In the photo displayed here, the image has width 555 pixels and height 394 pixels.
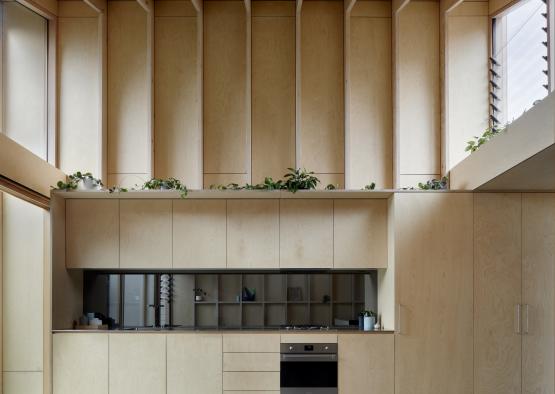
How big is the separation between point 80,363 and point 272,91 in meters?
3.22

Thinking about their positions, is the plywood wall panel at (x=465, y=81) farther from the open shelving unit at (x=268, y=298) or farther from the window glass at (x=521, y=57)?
the open shelving unit at (x=268, y=298)

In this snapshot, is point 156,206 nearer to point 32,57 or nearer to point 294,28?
point 32,57

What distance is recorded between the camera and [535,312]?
599cm

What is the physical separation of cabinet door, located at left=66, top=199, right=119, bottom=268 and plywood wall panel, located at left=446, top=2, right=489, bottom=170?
3.37 meters

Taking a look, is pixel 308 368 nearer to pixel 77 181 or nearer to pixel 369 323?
pixel 369 323

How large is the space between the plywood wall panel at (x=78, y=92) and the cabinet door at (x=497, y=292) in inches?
149

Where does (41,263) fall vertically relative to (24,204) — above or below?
below

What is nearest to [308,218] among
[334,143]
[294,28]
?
[334,143]

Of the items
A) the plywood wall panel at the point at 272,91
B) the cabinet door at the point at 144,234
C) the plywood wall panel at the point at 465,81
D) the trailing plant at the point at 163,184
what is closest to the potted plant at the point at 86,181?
the cabinet door at the point at 144,234

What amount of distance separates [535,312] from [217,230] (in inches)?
120

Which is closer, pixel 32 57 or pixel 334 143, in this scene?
pixel 32 57

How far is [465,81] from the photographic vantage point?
6570mm

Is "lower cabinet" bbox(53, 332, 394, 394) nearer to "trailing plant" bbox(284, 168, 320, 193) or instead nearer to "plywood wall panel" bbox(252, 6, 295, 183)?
"trailing plant" bbox(284, 168, 320, 193)

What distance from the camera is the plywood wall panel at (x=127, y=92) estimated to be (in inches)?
Result: 261
